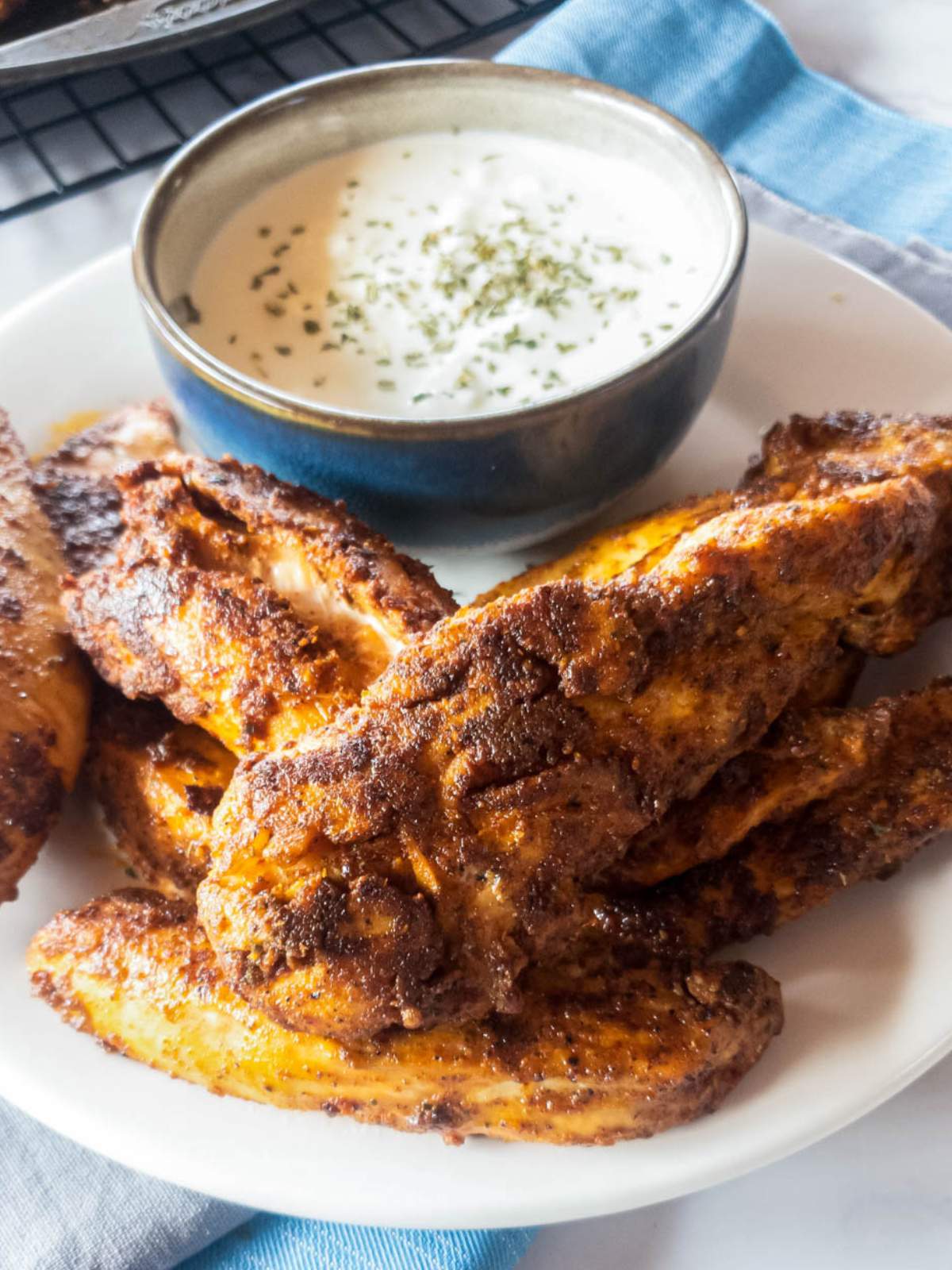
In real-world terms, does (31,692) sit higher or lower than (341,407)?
lower

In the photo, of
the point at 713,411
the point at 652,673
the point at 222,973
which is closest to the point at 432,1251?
the point at 222,973

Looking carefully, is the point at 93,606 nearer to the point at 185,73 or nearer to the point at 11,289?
the point at 11,289

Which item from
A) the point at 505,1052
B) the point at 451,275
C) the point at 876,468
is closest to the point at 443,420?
the point at 451,275

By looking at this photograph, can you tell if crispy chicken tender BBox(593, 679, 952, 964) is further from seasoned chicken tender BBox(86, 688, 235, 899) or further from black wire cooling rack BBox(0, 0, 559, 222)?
black wire cooling rack BBox(0, 0, 559, 222)

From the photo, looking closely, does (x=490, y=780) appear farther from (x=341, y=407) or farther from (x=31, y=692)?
(x=341, y=407)

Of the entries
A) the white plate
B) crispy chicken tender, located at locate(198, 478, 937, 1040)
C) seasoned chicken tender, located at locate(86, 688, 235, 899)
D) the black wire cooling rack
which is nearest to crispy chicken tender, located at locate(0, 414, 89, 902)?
seasoned chicken tender, located at locate(86, 688, 235, 899)
